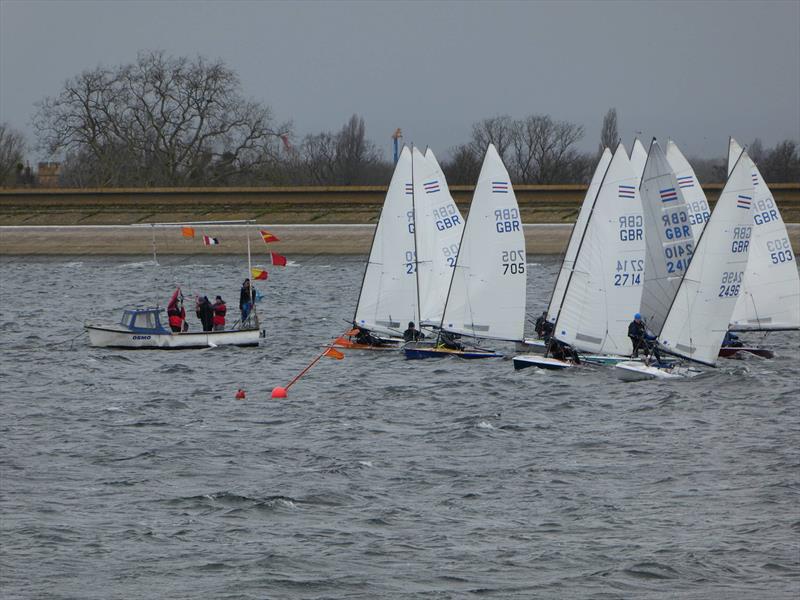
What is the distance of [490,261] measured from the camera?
113 ft

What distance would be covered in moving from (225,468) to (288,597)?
6.24 meters

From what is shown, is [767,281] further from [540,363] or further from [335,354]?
[335,354]

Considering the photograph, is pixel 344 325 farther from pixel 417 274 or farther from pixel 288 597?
pixel 288 597

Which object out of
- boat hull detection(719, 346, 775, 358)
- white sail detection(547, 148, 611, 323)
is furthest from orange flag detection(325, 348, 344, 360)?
boat hull detection(719, 346, 775, 358)

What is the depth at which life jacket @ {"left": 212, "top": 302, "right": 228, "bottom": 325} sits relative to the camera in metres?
37.7

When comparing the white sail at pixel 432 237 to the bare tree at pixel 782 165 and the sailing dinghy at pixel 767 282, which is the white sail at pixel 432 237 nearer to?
the sailing dinghy at pixel 767 282

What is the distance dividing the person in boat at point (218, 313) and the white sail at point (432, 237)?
5.18 meters

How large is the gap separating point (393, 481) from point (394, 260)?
1657cm

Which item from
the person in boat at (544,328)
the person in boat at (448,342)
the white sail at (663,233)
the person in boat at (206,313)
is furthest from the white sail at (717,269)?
the person in boat at (206,313)

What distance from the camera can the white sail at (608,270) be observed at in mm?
31734

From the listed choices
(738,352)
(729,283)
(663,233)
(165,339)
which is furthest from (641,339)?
(165,339)

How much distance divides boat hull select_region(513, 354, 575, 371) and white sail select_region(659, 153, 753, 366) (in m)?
→ 2.43

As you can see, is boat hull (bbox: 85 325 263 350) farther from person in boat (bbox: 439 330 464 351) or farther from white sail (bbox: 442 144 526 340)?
white sail (bbox: 442 144 526 340)

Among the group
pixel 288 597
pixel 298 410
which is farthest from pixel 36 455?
pixel 288 597
